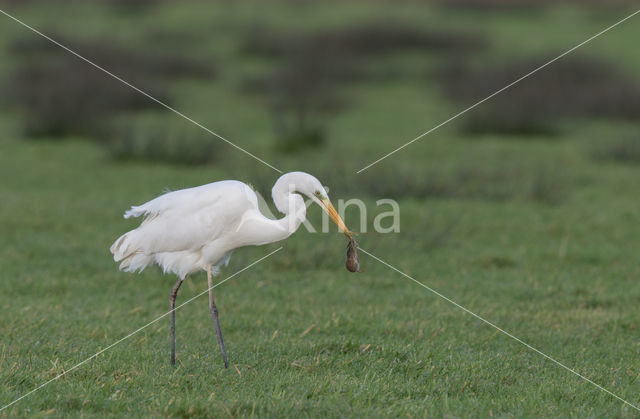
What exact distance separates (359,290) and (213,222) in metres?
2.53

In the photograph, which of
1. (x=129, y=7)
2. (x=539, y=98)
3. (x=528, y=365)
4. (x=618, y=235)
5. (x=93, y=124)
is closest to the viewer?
(x=528, y=365)

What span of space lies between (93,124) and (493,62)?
11.1 meters

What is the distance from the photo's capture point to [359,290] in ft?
23.8

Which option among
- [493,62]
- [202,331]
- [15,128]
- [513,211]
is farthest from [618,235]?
[493,62]

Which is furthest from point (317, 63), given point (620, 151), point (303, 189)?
point (303, 189)

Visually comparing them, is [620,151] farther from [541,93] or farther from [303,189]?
[303,189]

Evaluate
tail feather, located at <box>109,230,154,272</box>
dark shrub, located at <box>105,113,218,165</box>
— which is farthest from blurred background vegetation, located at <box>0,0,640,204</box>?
tail feather, located at <box>109,230,154,272</box>

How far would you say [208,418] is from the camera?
13.8 ft

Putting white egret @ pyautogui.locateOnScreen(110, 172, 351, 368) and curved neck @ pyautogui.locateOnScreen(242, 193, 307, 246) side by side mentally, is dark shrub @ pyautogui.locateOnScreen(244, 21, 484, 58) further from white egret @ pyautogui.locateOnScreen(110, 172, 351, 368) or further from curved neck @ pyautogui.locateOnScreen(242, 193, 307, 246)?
curved neck @ pyautogui.locateOnScreen(242, 193, 307, 246)

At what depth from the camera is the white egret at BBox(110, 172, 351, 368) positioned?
4957 millimetres

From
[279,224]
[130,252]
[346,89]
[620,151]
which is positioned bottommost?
[130,252]

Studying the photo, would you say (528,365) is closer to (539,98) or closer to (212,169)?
(212,169)

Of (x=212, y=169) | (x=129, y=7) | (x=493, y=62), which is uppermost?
(x=129, y=7)

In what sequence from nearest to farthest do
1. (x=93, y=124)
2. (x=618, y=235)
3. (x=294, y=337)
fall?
1. (x=294, y=337)
2. (x=618, y=235)
3. (x=93, y=124)
